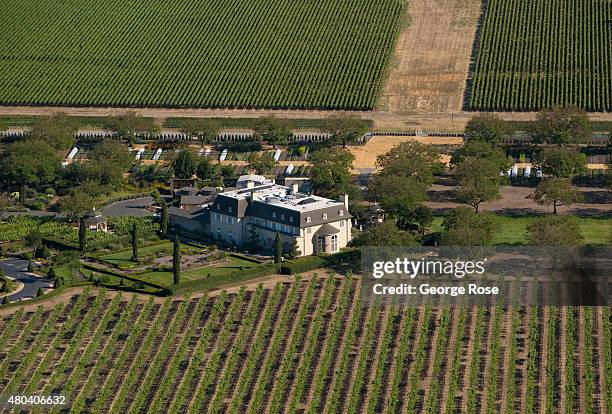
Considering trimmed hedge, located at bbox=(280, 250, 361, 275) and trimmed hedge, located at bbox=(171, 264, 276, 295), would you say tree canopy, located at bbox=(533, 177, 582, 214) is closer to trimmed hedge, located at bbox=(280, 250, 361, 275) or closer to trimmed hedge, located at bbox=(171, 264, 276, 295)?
trimmed hedge, located at bbox=(280, 250, 361, 275)

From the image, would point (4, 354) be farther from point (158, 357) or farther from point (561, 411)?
point (561, 411)

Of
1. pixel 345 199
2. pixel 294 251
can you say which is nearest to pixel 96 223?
pixel 294 251

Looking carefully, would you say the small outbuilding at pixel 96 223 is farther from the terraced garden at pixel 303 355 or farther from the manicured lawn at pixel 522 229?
the manicured lawn at pixel 522 229

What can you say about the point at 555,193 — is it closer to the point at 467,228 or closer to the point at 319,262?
the point at 467,228

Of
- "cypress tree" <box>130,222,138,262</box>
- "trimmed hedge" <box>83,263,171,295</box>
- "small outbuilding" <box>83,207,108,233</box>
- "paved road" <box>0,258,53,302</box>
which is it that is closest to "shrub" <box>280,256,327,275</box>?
"trimmed hedge" <box>83,263,171,295</box>

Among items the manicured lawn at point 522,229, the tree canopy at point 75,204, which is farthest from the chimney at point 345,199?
the tree canopy at point 75,204
